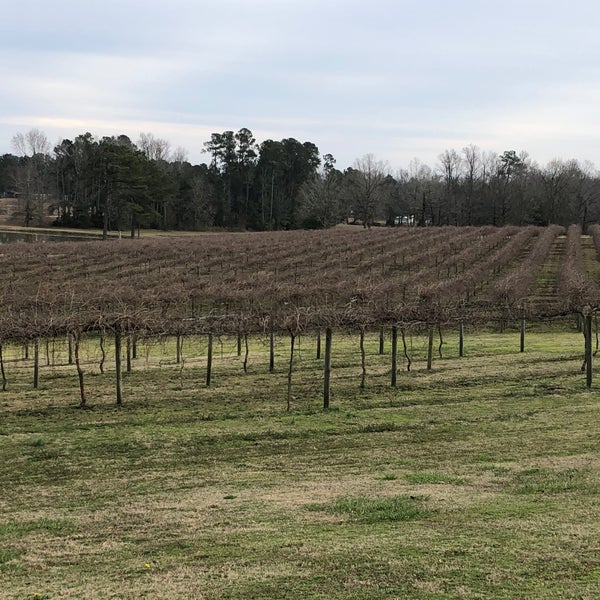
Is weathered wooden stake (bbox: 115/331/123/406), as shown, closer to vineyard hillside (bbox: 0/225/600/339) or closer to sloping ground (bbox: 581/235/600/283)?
vineyard hillside (bbox: 0/225/600/339)

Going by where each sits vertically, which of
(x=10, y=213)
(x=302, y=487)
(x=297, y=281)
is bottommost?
(x=302, y=487)

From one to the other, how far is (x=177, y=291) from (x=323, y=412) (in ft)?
49.7

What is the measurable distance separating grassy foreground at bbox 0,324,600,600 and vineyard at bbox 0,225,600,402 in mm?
1877

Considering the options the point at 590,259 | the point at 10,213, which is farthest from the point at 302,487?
the point at 10,213

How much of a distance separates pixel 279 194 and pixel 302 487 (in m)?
98.2

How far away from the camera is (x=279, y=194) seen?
106 meters

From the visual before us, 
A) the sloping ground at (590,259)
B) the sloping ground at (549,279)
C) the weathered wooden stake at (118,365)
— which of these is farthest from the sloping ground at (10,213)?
the weathered wooden stake at (118,365)

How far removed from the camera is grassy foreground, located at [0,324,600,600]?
22.6ft

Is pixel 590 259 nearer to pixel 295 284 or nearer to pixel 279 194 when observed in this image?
pixel 295 284

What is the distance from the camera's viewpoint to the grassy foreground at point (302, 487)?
6875 mm

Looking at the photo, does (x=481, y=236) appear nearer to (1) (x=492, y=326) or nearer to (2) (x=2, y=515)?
(1) (x=492, y=326)

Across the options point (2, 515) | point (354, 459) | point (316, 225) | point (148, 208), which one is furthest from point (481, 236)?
point (2, 515)

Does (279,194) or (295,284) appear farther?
(279,194)

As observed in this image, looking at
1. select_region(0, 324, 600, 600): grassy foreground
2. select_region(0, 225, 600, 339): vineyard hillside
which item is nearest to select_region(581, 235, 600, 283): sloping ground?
select_region(0, 225, 600, 339): vineyard hillside
